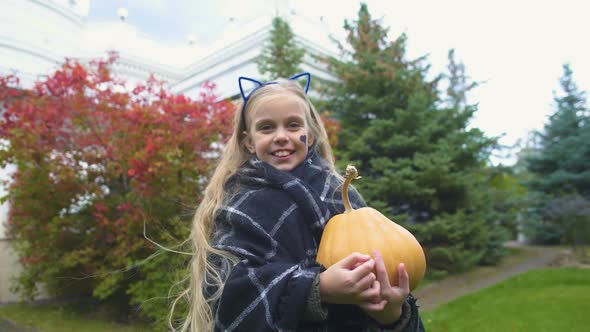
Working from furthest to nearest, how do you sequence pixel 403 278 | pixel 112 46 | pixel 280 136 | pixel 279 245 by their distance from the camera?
pixel 112 46 → pixel 280 136 → pixel 279 245 → pixel 403 278

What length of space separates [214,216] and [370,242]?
2.13 ft

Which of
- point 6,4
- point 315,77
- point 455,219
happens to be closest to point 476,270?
point 455,219

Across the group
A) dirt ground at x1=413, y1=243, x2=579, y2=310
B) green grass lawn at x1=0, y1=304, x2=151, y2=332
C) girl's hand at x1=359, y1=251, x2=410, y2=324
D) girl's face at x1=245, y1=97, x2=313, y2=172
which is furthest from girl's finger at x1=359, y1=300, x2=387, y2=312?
green grass lawn at x1=0, y1=304, x2=151, y2=332

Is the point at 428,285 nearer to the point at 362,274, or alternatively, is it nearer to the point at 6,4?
the point at 362,274

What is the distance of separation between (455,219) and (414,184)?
111 cm

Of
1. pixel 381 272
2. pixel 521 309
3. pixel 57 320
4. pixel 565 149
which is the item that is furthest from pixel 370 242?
pixel 565 149

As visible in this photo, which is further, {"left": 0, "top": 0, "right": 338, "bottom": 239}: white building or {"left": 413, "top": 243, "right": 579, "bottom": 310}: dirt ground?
{"left": 0, "top": 0, "right": 338, "bottom": 239}: white building

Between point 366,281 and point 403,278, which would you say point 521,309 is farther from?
point 366,281

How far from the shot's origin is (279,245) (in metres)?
1.30

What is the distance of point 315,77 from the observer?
9375 mm

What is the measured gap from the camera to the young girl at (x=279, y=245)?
115 cm

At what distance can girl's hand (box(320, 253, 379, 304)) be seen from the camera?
1.10 metres

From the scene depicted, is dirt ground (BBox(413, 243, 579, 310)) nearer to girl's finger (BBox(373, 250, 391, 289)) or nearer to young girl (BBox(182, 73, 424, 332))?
young girl (BBox(182, 73, 424, 332))

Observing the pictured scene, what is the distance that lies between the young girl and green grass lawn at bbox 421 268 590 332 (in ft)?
12.7
